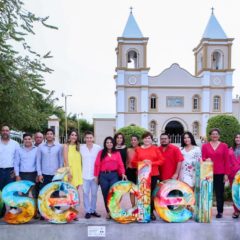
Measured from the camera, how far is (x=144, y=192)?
601cm

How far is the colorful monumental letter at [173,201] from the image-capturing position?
6.04 metres

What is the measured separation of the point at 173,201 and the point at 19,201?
2481 mm

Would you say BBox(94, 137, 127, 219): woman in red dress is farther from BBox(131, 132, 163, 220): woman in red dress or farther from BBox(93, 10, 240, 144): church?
BBox(93, 10, 240, 144): church

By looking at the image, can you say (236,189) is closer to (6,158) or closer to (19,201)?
(19,201)

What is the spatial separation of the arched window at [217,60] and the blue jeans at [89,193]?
39917mm

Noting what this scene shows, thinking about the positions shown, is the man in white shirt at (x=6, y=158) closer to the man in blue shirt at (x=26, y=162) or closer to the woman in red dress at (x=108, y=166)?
the man in blue shirt at (x=26, y=162)

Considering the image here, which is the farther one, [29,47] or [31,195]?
[29,47]

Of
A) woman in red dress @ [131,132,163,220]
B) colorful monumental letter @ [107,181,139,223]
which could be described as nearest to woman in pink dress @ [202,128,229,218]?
woman in red dress @ [131,132,163,220]

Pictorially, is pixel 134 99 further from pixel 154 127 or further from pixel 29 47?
pixel 29 47

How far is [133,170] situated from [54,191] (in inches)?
63.4

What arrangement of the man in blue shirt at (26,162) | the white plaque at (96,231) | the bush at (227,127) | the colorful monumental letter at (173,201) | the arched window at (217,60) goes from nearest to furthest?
the white plaque at (96,231), the colorful monumental letter at (173,201), the man in blue shirt at (26,162), the bush at (227,127), the arched window at (217,60)

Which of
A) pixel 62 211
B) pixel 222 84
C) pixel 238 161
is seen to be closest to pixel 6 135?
pixel 62 211

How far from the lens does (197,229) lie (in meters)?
5.98

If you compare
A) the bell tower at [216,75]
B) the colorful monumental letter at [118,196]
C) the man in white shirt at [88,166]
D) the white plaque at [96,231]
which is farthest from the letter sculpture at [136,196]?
the bell tower at [216,75]
